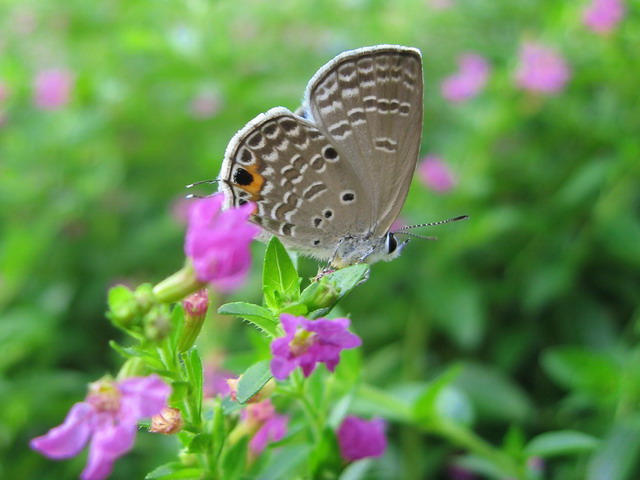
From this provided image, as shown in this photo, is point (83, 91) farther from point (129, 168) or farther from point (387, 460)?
point (387, 460)

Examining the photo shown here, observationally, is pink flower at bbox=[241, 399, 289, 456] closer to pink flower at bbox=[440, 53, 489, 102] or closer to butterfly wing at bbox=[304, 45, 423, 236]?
butterfly wing at bbox=[304, 45, 423, 236]

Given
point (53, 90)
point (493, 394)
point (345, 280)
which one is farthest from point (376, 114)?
point (53, 90)

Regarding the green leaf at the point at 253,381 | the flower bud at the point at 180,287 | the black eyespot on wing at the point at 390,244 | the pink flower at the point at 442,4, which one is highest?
the pink flower at the point at 442,4

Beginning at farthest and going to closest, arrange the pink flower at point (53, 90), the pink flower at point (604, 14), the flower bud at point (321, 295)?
the pink flower at point (53, 90)
the pink flower at point (604, 14)
the flower bud at point (321, 295)

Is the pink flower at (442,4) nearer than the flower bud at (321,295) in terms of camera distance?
No

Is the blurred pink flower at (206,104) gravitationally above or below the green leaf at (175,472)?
above

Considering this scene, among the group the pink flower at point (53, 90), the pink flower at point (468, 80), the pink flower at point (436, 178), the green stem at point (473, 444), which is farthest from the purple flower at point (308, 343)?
the pink flower at point (53, 90)

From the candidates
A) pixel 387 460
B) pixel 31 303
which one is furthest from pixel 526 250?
pixel 31 303

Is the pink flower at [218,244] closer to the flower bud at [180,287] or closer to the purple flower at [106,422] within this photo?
the flower bud at [180,287]

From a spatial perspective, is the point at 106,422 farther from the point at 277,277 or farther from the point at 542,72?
the point at 542,72
